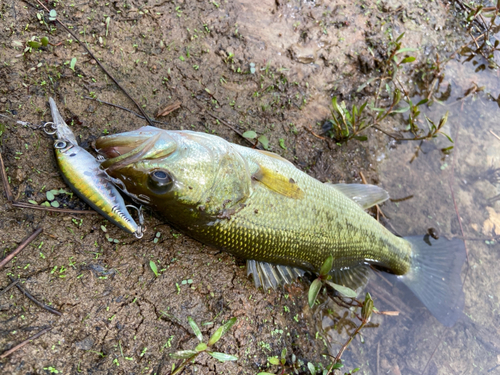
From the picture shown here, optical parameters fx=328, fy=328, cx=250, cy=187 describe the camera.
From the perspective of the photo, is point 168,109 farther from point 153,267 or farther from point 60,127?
point 153,267

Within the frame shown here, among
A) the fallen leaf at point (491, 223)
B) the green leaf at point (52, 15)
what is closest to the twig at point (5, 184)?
the green leaf at point (52, 15)

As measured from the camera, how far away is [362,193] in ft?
13.4

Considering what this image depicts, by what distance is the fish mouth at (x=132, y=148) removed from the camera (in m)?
2.69

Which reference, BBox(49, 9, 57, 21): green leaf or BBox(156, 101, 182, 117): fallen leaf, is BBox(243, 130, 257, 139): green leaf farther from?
BBox(49, 9, 57, 21): green leaf

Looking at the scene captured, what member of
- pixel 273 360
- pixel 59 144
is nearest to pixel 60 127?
pixel 59 144

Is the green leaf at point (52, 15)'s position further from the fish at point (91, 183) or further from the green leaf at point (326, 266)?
the green leaf at point (326, 266)

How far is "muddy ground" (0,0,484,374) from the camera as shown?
285cm

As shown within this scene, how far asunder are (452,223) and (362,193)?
1.79 metres

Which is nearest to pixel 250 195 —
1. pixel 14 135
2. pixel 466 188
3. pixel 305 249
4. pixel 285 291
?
pixel 305 249

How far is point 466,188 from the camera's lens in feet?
16.4

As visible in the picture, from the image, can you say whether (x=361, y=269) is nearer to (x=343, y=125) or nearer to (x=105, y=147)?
(x=343, y=125)

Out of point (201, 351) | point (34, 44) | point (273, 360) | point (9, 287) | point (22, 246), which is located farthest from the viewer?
point (34, 44)

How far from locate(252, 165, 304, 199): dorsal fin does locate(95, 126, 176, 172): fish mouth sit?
877 millimetres

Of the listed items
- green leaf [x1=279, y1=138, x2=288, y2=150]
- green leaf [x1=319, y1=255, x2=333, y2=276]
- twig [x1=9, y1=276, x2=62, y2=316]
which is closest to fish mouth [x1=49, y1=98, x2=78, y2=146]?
twig [x1=9, y1=276, x2=62, y2=316]
